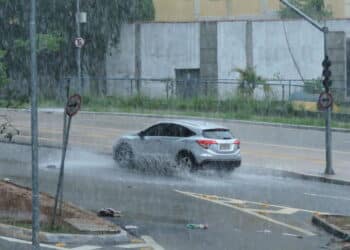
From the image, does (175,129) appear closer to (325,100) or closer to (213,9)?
(325,100)

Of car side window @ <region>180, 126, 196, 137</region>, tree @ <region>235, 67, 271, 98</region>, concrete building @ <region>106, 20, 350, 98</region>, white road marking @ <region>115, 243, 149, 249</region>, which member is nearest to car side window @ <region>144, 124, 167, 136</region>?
car side window @ <region>180, 126, 196, 137</region>

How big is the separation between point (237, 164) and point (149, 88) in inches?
1110

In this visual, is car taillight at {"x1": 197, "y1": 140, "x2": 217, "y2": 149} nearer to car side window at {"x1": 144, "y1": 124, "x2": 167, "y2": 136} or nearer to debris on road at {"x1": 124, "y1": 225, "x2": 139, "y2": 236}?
car side window at {"x1": 144, "y1": 124, "x2": 167, "y2": 136}

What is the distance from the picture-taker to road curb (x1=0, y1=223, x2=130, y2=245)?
14539 millimetres

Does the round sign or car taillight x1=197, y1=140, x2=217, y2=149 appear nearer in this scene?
the round sign

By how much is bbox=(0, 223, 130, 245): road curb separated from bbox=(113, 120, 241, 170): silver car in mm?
11061

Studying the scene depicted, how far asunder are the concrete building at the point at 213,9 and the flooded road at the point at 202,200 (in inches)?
1588

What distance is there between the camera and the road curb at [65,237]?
572 inches

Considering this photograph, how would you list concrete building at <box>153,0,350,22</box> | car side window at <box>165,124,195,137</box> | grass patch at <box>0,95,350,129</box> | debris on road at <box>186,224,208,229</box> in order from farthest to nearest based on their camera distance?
concrete building at <box>153,0,350,22</box>
grass patch at <box>0,95,350,129</box>
car side window at <box>165,124,195,137</box>
debris on road at <box>186,224,208,229</box>

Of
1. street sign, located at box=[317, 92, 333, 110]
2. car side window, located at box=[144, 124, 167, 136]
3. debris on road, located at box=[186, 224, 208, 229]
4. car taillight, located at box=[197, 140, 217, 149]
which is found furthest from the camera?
street sign, located at box=[317, 92, 333, 110]

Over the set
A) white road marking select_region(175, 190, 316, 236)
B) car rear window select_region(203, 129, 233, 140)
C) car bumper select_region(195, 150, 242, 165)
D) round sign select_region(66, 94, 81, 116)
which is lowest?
white road marking select_region(175, 190, 316, 236)

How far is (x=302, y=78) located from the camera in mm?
55438

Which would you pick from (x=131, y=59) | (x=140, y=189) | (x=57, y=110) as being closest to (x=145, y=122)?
(x=57, y=110)

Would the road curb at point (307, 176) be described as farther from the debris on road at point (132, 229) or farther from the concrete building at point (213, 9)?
the concrete building at point (213, 9)
